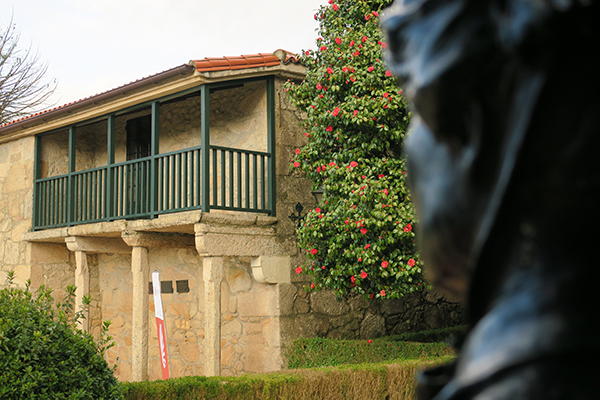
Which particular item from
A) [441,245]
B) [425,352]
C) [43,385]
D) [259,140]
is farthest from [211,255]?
[441,245]

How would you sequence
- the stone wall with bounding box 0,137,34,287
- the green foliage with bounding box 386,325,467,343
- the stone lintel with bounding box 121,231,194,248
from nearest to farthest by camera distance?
the green foliage with bounding box 386,325,467,343 → the stone lintel with bounding box 121,231,194,248 → the stone wall with bounding box 0,137,34,287

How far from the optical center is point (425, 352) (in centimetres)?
863

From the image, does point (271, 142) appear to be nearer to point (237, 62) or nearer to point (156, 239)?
point (237, 62)

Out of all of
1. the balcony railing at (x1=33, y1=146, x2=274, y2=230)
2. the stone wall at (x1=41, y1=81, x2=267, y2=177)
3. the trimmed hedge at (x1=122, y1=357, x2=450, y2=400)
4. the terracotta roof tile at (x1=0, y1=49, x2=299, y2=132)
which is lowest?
the trimmed hedge at (x1=122, y1=357, x2=450, y2=400)

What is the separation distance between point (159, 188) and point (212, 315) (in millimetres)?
2143

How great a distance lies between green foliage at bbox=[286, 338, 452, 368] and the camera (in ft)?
28.5

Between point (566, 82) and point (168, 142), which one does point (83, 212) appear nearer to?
point (168, 142)

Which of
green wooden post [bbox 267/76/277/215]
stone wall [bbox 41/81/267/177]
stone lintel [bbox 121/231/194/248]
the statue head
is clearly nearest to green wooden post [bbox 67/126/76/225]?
stone wall [bbox 41/81/267/177]

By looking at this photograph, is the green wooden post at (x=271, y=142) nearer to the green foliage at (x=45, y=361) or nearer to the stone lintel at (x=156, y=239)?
the stone lintel at (x=156, y=239)

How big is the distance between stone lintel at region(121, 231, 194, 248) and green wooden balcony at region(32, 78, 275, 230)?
0.91 feet

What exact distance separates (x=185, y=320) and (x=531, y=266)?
10.5m

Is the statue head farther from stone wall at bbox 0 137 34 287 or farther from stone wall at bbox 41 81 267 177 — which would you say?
stone wall at bbox 0 137 34 287

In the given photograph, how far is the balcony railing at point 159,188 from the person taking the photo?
9383mm

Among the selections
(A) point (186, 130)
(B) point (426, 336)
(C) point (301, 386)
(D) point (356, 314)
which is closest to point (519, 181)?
(C) point (301, 386)
